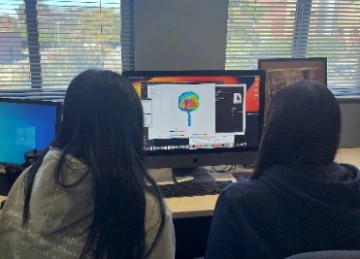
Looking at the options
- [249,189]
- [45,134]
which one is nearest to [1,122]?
[45,134]

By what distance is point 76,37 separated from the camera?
2.43 m

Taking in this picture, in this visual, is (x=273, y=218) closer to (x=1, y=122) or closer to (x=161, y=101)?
(x=161, y=101)

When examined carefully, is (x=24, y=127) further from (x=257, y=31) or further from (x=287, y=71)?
(x=257, y=31)

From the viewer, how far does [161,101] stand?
1.78m

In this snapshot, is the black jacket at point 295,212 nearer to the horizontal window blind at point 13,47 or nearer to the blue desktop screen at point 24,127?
the blue desktop screen at point 24,127

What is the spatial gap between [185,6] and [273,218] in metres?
1.49

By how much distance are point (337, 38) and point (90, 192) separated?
2.28 metres

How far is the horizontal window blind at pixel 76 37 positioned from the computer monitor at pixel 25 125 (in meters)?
0.69

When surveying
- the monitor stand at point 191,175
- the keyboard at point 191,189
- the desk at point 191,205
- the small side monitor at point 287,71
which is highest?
the small side monitor at point 287,71

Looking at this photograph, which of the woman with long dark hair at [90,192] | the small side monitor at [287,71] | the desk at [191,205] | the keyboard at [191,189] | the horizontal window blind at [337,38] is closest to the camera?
the woman with long dark hair at [90,192]

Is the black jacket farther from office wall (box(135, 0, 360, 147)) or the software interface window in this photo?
office wall (box(135, 0, 360, 147))

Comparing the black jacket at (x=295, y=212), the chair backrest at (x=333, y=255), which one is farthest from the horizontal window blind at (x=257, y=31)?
the chair backrest at (x=333, y=255)

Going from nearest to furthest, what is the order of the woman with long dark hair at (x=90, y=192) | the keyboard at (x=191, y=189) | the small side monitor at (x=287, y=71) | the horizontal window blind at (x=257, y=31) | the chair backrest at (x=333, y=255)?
the chair backrest at (x=333, y=255) → the woman with long dark hair at (x=90, y=192) → the keyboard at (x=191, y=189) → the small side monitor at (x=287, y=71) → the horizontal window blind at (x=257, y=31)

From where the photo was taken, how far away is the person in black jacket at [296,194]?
107cm
